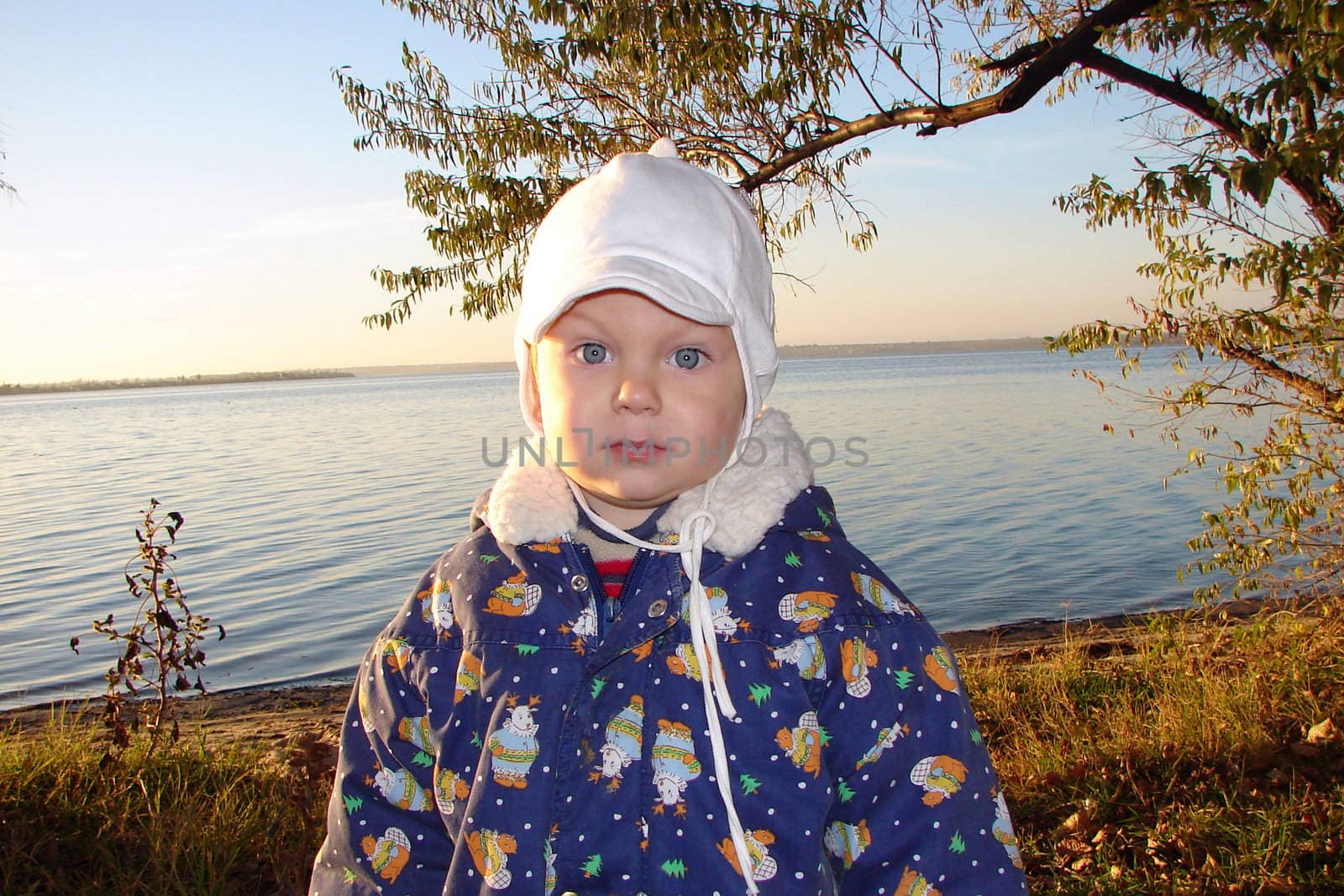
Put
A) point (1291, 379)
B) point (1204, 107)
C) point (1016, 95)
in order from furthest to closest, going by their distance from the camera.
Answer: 1. point (1291, 379)
2. point (1204, 107)
3. point (1016, 95)

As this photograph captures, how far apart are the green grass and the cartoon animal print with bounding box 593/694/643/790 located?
2.16 meters

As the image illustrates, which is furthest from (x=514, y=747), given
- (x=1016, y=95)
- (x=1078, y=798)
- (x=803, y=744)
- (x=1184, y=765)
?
(x=1016, y=95)

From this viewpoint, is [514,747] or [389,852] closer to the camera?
[514,747]

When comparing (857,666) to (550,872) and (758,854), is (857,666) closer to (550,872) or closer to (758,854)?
(758,854)

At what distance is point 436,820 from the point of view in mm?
1682

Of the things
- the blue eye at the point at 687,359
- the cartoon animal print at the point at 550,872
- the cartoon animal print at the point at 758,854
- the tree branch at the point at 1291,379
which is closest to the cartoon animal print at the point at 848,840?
the cartoon animal print at the point at 758,854

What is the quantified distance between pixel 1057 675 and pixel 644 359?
434 centimetres

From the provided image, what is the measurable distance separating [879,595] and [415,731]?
2.84 ft

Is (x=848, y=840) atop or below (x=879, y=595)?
below

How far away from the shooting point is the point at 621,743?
158 centimetres

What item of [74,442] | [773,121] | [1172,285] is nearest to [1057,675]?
[1172,285]

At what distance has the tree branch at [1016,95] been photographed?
12.5 ft

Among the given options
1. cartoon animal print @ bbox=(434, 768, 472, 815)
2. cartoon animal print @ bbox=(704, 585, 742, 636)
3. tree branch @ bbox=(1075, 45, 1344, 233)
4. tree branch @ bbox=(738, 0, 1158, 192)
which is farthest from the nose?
tree branch @ bbox=(1075, 45, 1344, 233)

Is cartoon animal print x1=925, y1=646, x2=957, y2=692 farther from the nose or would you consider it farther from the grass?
the grass
